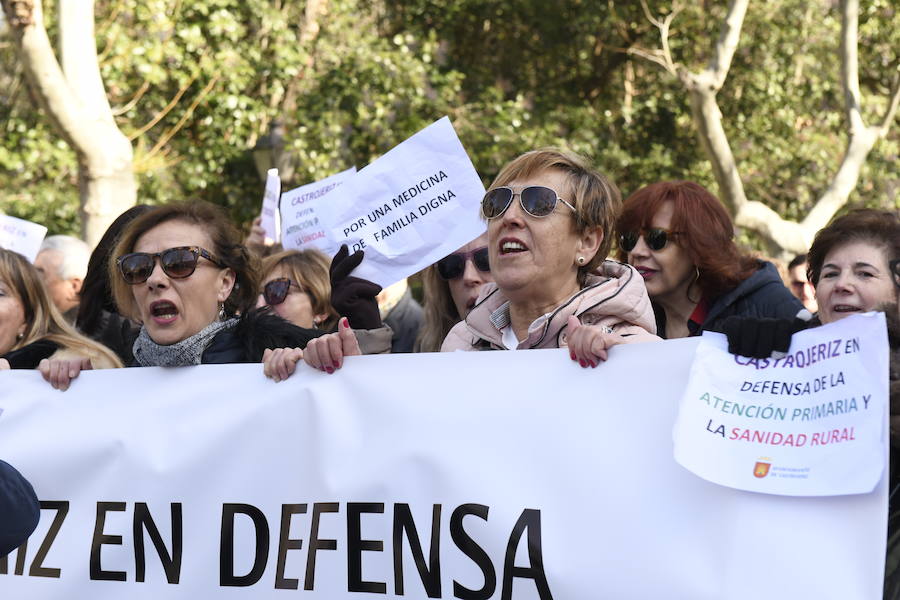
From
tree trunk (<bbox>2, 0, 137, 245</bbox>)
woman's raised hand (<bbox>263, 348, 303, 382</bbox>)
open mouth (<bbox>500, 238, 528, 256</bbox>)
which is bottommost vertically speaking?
woman's raised hand (<bbox>263, 348, 303, 382</bbox>)

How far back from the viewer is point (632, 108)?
554 inches

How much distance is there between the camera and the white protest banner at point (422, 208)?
344 centimetres

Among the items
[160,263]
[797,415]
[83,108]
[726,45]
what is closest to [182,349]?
[160,263]

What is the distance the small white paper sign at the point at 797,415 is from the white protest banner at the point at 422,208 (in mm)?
1122

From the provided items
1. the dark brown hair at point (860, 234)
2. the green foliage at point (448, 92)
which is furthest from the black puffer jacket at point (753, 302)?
the green foliage at point (448, 92)

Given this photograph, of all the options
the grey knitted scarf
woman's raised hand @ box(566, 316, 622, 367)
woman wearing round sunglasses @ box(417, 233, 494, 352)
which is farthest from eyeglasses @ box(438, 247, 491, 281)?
woman's raised hand @ box(566, 316, 622, 367)

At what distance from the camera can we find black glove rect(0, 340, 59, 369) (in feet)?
12.3

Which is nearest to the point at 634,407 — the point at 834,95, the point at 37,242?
the point at 37,242

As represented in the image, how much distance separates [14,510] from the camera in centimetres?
217

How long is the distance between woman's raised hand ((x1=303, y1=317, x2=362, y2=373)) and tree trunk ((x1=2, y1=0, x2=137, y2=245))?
18.3ft

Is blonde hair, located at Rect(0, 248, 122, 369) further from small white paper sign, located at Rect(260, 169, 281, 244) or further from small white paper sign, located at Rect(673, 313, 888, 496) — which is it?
small white paper sign, located at Rect(673, 313, 888, 496)

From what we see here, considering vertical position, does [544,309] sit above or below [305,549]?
above

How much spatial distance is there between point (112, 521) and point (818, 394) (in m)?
1.84

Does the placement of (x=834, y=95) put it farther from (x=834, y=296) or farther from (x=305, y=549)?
(x=305, y=549)
